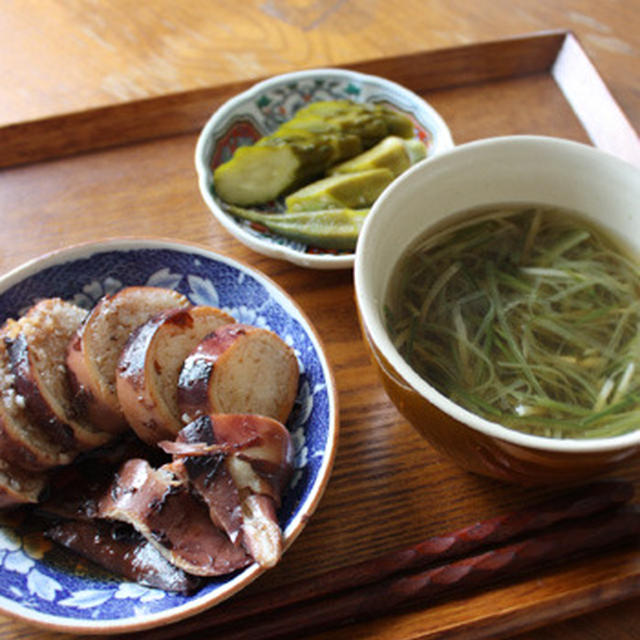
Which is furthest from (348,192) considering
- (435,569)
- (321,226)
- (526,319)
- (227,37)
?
(435,569)

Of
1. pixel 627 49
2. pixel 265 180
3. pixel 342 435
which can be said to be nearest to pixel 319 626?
pixel 342 435

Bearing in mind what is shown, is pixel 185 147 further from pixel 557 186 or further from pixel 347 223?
pixel 557 186

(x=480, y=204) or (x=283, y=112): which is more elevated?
(x=480, y=204)

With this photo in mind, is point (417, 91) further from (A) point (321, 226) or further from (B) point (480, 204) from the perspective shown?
(B) point (480, 204)

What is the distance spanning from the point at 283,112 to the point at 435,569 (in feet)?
4.21

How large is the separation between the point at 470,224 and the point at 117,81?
4.06 feet

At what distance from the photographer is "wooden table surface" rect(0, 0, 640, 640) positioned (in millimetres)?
1674

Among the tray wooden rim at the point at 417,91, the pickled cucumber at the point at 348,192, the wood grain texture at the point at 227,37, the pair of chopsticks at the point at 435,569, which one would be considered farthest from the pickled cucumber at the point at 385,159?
the pair of chopsticks at the point at 435,569

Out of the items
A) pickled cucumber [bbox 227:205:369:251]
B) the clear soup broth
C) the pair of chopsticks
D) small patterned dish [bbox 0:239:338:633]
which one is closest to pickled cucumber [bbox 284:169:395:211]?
pickled cucumber [bbox 227:205:369:251]

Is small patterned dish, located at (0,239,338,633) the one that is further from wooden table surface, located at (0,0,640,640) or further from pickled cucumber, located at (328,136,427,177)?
pickled cucumber, located at (328,136,427,177)

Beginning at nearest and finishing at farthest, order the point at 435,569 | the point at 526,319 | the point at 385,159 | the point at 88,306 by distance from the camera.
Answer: the point at 435,569 → the point at 526,319 → the point at 88,306 → the point at 385,159

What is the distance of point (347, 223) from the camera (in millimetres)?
1599

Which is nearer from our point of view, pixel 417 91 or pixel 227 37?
pixel 417 91

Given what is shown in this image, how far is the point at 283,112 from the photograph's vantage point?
1883 millimetres
